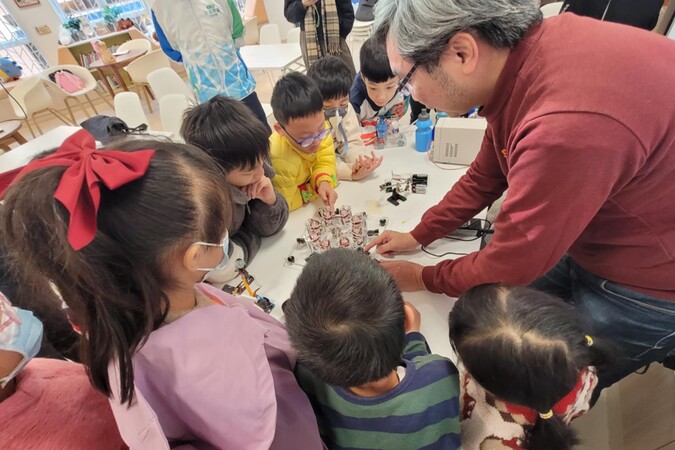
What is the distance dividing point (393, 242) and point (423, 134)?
2.59 feet

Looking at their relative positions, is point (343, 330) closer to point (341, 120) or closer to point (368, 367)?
point (368, 367)

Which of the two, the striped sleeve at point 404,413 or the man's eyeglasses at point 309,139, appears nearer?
the striped sleeve at point 404,413

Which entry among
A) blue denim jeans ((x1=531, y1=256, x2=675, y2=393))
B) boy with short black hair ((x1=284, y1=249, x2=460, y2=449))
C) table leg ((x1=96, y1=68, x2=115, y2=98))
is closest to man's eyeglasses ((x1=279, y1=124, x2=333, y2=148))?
boy with short black hair ((x1=284, y1=249, x2=460, y2=449))

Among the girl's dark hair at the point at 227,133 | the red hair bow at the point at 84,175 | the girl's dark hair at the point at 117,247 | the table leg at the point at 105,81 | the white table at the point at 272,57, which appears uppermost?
the red hair bow at the point at 84,175

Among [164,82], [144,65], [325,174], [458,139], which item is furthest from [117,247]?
[144,65]

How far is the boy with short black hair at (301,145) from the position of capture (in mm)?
1424

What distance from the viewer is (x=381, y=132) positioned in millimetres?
1894

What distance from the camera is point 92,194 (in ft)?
1.61

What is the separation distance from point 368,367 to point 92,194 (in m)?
0.55

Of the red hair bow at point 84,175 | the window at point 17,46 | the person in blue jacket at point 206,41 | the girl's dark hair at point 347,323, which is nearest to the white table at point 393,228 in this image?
the girl's dark hair at point 347,323

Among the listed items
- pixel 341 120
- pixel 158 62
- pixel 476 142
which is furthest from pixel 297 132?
pixel 158 62

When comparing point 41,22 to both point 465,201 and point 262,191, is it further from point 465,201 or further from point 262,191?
point 465,201

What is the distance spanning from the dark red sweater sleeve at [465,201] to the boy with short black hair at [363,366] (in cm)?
50

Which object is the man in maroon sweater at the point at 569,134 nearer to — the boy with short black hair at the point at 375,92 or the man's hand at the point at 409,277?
the man's hand at the point at 409,277
